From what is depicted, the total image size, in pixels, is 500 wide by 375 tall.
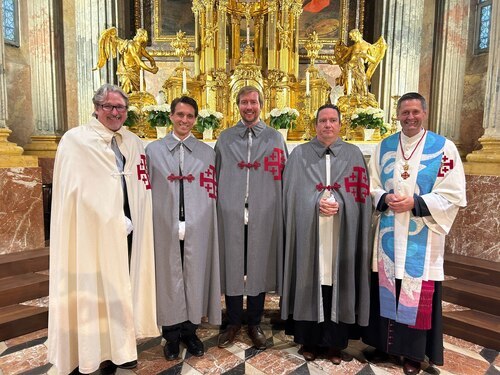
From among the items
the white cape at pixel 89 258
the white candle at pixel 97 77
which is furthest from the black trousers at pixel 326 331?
the white candle at pixel 97 77

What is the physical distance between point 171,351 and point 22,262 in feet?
7.76

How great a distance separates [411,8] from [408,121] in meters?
4.79

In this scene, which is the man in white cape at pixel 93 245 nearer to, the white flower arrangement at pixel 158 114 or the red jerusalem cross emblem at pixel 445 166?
the red jerusalem cross emblem at pixel 445 166

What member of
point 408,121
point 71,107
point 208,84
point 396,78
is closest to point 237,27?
point 208,84

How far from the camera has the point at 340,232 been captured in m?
2.66

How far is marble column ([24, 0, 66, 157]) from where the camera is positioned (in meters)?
5.93

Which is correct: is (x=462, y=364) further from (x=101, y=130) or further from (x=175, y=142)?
(x=101, y=130)

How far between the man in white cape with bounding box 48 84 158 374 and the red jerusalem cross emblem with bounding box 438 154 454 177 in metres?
2.17

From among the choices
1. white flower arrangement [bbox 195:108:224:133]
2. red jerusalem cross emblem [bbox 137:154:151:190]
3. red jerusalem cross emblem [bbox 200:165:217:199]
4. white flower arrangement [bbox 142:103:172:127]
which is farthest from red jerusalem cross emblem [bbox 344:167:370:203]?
white flower arrangement [bbox 142:103:172:127]

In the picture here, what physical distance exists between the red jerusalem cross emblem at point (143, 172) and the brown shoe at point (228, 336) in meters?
1.45

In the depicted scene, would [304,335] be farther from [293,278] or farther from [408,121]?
[408,121]

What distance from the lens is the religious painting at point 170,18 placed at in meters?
6.82

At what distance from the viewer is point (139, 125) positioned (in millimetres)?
5000

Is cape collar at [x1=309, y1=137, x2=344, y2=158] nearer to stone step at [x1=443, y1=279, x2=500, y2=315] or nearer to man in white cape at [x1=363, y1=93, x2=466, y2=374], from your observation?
man in white cape at [x1=363, y1=93, x2=466, y2=374]
